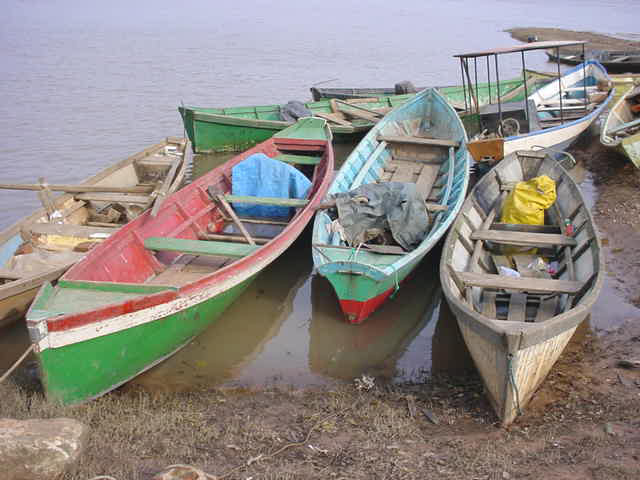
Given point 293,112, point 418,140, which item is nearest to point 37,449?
point 418,140

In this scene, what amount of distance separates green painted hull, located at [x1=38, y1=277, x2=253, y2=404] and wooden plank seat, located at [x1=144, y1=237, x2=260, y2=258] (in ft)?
2.10

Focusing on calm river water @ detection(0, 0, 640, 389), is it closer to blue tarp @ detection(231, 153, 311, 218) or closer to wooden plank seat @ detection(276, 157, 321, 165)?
blue tarp @ detection(231, 153, 311, 218)

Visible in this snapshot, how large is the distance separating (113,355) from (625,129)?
1112 centimetres

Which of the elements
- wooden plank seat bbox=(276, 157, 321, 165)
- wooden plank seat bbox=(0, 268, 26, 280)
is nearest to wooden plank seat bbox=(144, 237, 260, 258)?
wooden plank seat bbox=(0, 268, 26, 280)

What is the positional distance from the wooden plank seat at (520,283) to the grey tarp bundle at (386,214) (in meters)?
1.21

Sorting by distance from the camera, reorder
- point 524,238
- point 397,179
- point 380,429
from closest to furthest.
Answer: point 380,429, point 524,238, point 397,179

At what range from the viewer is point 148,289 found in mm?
5660

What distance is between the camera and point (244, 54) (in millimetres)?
29219

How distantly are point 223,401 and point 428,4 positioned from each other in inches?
2701

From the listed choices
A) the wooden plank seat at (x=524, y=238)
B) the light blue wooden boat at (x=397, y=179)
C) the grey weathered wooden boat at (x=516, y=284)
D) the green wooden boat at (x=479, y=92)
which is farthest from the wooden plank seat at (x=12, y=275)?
the green wooden boat at (x=479, y=92)

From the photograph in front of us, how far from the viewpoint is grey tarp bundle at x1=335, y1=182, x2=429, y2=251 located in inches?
292

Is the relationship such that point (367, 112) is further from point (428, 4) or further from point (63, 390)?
point (428, 4)

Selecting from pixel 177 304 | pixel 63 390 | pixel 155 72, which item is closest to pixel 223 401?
pixel 177 304

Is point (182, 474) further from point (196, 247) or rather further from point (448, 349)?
point (448, 349)
